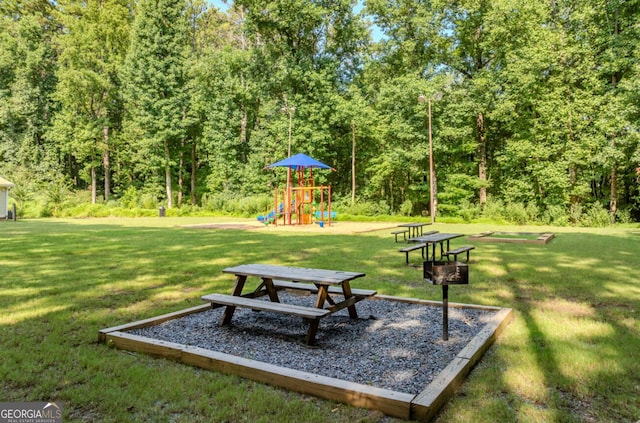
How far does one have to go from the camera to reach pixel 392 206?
30.2 meters

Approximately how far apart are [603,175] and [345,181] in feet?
54.3

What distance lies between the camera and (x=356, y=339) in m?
3.81

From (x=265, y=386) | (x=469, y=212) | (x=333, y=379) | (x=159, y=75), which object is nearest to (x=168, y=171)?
(x=159, y=75)

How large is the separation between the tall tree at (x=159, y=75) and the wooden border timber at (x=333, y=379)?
3003 centimetres

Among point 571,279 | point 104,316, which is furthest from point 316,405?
point 571,279

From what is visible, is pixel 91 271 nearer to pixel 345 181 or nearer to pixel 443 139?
pixel 443 139

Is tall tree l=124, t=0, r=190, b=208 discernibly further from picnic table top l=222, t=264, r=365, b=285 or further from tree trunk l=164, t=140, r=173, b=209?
picnic table top l=222, t=264, r=365, b=285

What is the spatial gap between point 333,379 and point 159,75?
3264 centimetres

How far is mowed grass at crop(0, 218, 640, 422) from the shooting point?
246 centimetres

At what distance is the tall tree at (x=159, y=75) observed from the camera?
30.9 metres
